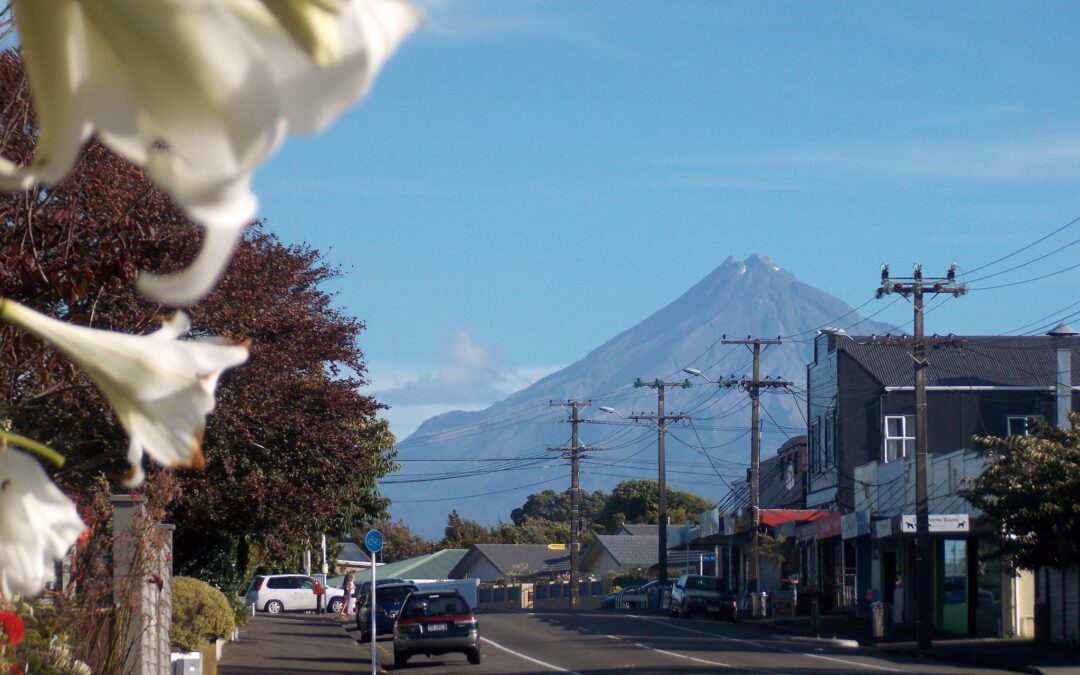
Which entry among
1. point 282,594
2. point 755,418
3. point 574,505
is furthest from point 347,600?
point 755,418

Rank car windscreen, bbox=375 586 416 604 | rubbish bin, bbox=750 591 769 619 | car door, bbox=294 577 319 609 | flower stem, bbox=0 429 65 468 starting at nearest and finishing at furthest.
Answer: flower stem, bbox=0 429 65 468 < car windscreen, bbox=375 586 416 604 < rubbish bin, bbox=750 591 769 619 < car door, bbox=294 577 319 609

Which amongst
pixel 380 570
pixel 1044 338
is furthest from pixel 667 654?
pixel 380 570

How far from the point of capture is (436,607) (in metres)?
Answer: 29.5

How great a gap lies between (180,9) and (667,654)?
29.1 m

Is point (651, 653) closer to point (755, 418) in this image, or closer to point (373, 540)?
point (373, 540)

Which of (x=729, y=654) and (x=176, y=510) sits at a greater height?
(x=176, y=510)

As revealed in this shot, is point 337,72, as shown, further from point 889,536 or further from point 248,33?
point 889,536

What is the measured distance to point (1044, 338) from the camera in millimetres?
55750

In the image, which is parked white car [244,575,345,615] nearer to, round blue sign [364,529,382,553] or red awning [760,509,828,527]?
red awning [760,509,828,527]

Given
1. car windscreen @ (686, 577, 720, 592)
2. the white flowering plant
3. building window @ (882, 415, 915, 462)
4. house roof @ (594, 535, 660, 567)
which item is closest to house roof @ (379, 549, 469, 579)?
house roof @ (594, 535, 660, 567)

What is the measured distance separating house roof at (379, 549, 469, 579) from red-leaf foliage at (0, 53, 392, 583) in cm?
7238

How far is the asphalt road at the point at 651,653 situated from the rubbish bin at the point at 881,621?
2879mm

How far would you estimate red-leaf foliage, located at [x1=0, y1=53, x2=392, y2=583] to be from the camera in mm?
8500

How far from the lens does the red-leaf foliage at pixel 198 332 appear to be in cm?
850
